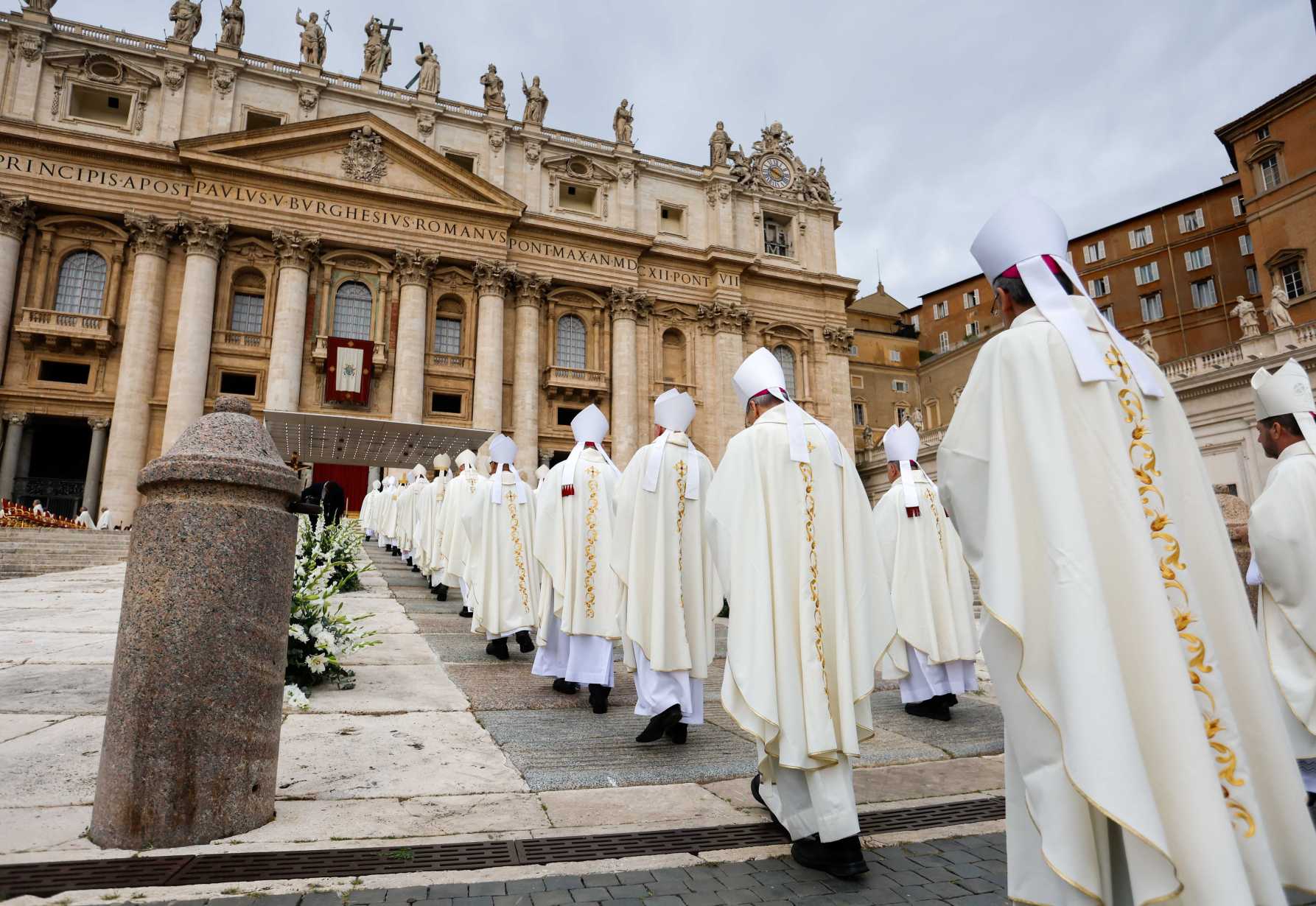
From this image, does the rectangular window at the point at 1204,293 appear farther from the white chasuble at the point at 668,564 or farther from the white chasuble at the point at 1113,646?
the white chasuble at the point at 1113,646

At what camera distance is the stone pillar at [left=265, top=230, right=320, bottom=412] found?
1062 inches

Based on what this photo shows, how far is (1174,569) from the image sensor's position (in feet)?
7.41

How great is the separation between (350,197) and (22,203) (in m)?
10.3

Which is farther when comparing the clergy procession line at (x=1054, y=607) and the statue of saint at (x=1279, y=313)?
the statue of saint at (x=1279, y=313)

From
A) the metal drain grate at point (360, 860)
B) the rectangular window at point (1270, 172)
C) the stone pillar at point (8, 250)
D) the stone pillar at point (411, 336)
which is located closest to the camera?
the metal drain grate at point (360, 860)

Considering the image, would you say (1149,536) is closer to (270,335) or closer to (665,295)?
(270,335)

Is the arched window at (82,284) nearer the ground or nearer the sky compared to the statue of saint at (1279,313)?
nearer the sky

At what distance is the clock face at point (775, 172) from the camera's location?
39.2 metres

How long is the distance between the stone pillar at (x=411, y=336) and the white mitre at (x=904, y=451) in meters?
23.8

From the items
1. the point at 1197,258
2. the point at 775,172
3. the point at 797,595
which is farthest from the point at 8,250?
the point at 1197,258

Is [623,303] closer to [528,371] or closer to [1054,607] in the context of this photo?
[528,371]

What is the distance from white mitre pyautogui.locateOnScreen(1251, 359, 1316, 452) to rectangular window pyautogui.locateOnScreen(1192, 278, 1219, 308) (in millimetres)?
43926

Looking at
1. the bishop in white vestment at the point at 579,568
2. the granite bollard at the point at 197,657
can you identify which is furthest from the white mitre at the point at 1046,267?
the bishop in white vestment at the point at 579,568

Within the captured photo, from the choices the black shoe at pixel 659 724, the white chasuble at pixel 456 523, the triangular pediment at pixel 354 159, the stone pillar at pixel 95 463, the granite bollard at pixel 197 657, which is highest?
the triangular pediment at pixel 354 159
